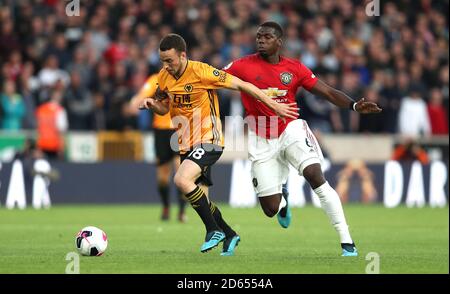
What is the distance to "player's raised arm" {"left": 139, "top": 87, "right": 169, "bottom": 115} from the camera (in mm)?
11172

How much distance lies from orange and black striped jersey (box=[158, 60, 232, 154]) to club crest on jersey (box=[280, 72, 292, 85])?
71cm

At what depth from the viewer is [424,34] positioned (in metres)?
26.2

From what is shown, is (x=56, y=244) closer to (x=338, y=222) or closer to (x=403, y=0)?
(x=338, y=222)

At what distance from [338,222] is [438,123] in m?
12.9

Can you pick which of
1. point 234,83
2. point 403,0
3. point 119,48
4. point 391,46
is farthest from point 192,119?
point 403,0

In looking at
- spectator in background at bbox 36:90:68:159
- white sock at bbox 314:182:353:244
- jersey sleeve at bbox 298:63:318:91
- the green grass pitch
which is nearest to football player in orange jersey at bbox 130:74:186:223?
the green grass pitch

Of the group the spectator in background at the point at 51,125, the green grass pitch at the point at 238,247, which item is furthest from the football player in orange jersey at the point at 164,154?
the spectator in background at the point at 51,125

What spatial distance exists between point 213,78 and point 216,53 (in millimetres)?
12500

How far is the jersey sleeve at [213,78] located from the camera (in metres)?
11.1

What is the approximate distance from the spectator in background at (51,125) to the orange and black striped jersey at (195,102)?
9.66 metres

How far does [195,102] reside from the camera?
11.4 meters

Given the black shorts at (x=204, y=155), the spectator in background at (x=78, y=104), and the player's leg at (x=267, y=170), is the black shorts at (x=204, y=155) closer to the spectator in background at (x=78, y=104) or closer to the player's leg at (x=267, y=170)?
the player's leg at (x=267, y=170)

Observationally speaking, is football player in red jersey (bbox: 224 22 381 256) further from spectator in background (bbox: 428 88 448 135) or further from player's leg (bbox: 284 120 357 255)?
spectator in background (bbox: 428 88 448 135)

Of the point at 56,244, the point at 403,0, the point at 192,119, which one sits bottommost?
the point at 56,244
